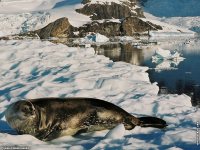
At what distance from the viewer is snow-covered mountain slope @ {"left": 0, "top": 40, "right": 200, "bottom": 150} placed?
A: 5.36m

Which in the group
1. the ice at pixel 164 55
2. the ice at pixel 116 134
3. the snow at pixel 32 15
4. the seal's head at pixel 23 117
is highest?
the snow at pixel 32 15

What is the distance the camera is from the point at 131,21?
8950 centimetres

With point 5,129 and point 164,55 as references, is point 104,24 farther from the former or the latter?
point 5,129

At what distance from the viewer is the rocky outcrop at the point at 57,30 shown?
78125mm

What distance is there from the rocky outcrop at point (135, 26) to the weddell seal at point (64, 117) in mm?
77603

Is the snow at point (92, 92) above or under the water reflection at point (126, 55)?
above

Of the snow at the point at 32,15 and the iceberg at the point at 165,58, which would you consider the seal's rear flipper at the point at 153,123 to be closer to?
the iceberg at the point at 165,58

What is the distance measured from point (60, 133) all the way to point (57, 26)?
244ft

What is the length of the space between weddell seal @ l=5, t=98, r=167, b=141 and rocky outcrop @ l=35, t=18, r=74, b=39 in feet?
236

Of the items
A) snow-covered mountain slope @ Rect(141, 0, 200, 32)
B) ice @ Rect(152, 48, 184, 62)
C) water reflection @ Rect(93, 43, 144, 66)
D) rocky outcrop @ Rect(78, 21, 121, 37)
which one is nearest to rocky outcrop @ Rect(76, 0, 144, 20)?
rocky outcrop @ Rect(78, 21, 121, 37)

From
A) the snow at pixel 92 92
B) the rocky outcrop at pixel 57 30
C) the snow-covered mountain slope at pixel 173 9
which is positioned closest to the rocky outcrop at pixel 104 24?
the rocky outcrop at pixel 57 30

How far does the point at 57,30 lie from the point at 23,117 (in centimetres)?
7429

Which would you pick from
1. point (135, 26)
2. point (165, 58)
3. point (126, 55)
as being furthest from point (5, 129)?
point (135, 26)

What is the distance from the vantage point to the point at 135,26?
3536 inches
